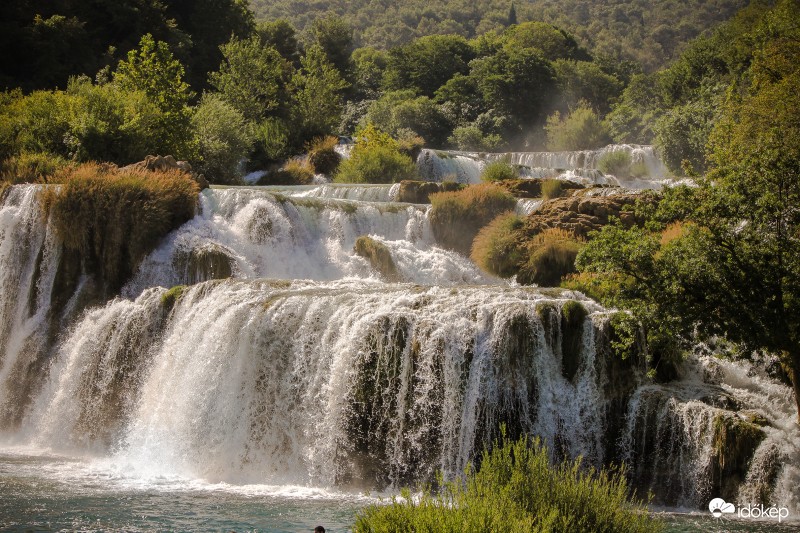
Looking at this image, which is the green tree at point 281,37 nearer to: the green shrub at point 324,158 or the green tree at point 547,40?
the green shrub at point 324,158

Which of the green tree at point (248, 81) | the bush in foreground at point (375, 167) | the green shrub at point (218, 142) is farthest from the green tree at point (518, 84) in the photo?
the green shrub at point (218, 142)

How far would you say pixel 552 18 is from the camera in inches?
4998

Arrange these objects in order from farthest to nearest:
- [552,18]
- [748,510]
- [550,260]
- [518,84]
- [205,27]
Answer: [552,18] → [518,84] → [205,27] → [550,260] → [748,510]

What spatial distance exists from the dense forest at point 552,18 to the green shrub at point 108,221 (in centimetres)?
8867

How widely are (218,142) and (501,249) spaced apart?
55.3ft

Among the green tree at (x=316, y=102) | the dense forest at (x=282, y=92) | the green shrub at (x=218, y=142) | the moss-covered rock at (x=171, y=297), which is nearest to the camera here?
the moss-covered rock at (x=171, y=297)

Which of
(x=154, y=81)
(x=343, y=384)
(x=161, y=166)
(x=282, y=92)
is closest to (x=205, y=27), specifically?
(x=282, y=92)

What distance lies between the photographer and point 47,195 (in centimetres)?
2244

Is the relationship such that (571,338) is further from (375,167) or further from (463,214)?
(375,167)

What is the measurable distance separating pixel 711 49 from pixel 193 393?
43230mm

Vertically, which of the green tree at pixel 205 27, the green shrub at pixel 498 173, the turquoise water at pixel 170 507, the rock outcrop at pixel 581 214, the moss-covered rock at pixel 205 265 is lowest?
the turquoise water at pixel 170 507

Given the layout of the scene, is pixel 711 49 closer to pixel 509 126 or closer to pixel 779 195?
pixel 509 126

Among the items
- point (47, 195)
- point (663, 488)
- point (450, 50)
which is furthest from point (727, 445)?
point (450, 50)

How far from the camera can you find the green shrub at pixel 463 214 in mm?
24719
